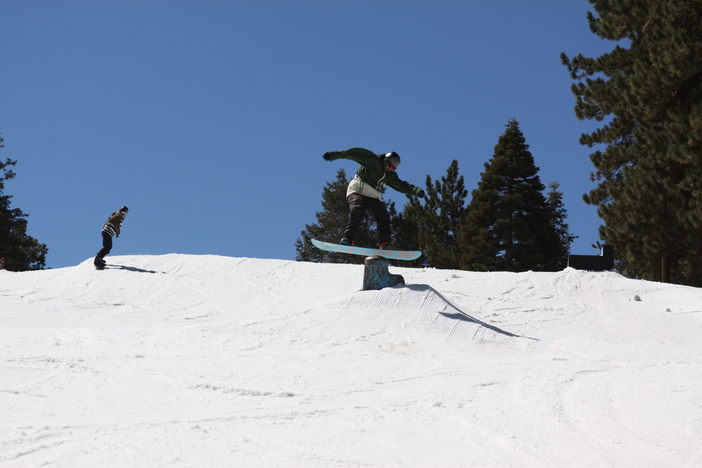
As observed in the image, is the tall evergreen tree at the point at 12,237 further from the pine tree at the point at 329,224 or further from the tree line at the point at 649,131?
the tree line at the point at 649,131

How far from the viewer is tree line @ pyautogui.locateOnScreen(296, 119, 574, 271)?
30.1m

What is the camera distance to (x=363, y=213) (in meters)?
10.7

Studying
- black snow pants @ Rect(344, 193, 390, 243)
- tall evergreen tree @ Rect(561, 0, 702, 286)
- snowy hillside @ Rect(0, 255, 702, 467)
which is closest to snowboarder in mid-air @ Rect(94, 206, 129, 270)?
snowy hillside @ Rect(0, 255, 702, 467)

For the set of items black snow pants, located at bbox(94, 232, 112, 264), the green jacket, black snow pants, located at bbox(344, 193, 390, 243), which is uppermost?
the green jacket

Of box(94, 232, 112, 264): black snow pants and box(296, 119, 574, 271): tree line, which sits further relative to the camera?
box(296, 119, 574, 271): tree line

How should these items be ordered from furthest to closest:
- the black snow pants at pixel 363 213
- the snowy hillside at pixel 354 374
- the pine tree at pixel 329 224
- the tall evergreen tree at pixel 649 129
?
the pine tree at pixel 329 224 < the tall evergreen tree at pixel 649 129 < the black snow pants at pixel 363 213 < the snowy hillside at pixel 354 374

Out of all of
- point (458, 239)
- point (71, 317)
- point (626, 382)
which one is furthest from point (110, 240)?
point (458, 239)

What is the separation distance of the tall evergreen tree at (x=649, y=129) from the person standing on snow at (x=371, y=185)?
12.6 meters

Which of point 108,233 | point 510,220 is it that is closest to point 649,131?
point 510,220

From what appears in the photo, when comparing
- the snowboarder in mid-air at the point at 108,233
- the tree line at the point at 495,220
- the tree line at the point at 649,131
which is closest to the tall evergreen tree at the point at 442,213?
the tree line at the point at 495,220

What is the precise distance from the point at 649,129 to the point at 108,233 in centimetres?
1736

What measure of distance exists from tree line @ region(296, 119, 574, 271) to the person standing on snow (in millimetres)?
18785

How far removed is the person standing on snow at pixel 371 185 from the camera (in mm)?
10562

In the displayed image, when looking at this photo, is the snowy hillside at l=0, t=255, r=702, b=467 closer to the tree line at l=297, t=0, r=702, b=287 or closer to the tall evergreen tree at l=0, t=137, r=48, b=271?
the tree line at l=297, t=0, r=702, b=287
